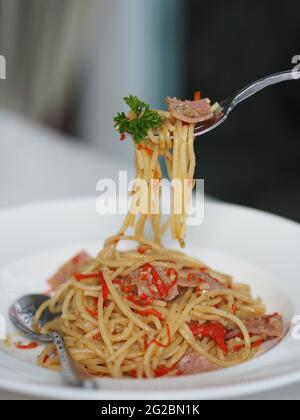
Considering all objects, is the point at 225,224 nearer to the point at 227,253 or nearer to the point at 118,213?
the point at 227,253

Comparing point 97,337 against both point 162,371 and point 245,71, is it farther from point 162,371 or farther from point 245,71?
point 245,71

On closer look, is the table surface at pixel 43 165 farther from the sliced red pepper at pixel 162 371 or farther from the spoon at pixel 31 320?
the sliced red pepper at pixel 162 371

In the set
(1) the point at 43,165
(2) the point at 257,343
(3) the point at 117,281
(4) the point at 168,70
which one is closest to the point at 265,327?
(2) the point at 257,343

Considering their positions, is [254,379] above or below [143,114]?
below

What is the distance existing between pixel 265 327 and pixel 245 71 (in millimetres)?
6000

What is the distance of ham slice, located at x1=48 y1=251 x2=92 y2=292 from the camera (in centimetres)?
246

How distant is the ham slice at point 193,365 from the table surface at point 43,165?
1509 mm

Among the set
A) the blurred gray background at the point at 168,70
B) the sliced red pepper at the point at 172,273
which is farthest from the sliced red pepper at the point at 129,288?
the blurred gray background at the point at 168,70

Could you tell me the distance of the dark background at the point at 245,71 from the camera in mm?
7383

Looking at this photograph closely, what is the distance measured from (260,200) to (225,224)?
3.99m

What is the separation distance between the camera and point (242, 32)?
7.70m

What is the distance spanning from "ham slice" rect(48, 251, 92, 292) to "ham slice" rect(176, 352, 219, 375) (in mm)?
671

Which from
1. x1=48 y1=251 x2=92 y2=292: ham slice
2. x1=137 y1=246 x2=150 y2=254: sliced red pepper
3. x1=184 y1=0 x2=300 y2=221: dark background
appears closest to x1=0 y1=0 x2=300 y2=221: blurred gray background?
x1=184 y1=0 x2=300 y2=221: dark background

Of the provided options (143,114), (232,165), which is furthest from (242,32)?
(143,114)
